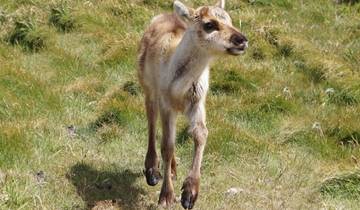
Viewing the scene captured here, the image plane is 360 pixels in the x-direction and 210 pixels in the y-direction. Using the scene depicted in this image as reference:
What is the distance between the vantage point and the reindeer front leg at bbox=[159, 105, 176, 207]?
8.53 metres

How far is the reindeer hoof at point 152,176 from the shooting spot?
9250 mm

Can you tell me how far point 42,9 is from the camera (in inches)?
608

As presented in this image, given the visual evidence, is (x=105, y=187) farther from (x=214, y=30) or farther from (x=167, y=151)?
(x=214, y=30)

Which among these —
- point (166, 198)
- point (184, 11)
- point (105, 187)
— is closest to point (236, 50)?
point (184, 11)

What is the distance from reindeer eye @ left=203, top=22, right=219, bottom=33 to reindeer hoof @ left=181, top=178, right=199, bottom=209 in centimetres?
183

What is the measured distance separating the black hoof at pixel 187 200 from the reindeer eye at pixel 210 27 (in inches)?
78.3

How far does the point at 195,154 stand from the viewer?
27.4 feet

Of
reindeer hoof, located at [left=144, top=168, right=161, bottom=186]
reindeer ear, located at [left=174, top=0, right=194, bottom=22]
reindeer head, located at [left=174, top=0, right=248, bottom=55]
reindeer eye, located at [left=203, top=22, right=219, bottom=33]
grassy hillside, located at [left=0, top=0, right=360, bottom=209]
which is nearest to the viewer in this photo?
reindeer head, located at [left=174, top=0, right=248, bottom=55]

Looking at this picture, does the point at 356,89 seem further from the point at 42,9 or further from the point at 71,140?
the point at 42,9

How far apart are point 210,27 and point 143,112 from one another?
323cm

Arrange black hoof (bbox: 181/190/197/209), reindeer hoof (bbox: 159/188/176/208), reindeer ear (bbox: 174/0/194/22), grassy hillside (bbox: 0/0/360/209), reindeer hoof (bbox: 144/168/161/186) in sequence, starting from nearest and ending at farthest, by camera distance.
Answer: black hoof (bbox: 181/190/197/209) < reindeer hoof (bbox: 159/188/176/208) < reindeer ear (bbox: 174/0/194/22) < grassy hillside (bbox: 0/0/360/209) < reindeer hoof (bbox: 144/168/161/186)

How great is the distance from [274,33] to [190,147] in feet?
17.5

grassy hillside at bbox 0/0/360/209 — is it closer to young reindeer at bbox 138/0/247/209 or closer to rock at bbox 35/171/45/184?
rock at bbox 35/171/45/184

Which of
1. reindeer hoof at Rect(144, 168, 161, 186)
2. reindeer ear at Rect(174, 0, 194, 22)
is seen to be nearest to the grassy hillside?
reindeer hoof at Rect(144, 168, 161, 186)
